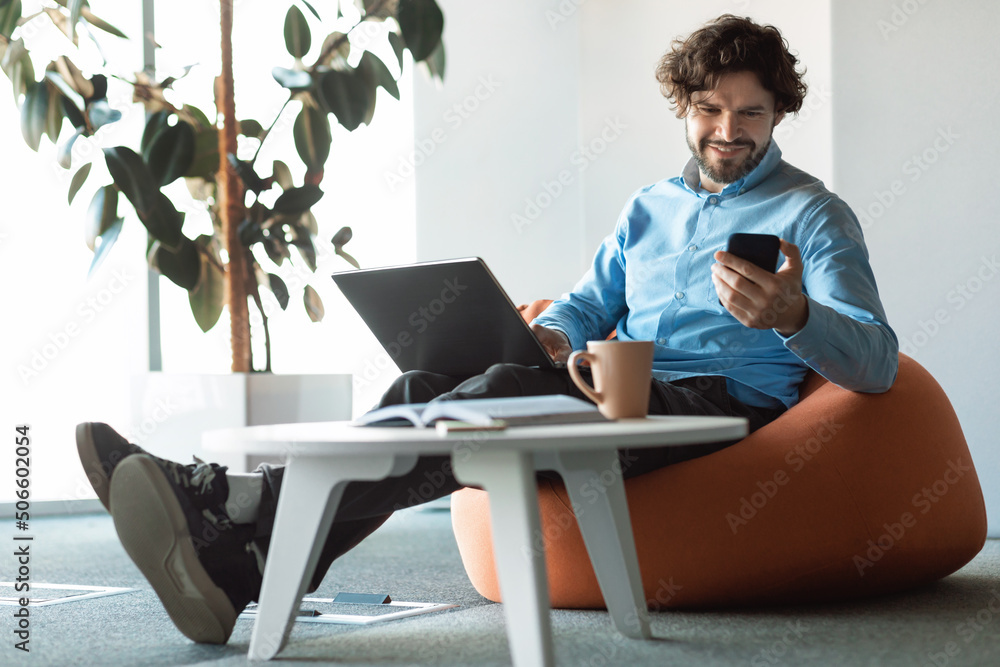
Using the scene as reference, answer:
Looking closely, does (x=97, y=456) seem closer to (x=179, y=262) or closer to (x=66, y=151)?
(x=179, y=262)

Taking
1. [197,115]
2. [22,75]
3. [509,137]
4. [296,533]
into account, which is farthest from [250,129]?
[296,533]

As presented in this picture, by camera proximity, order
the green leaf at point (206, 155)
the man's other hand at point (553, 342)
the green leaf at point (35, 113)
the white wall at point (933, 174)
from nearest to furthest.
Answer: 1. the man's other hand at point (553, 342)
2. the white wall at point (933, 174)
3. the green leaf at point (35, 113)
4. the green leaf at point (206, 155)

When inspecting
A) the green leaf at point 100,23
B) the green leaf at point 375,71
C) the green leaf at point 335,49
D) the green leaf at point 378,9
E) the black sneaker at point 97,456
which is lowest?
the black sneaker at point 97,456

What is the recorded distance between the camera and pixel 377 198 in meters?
3.54

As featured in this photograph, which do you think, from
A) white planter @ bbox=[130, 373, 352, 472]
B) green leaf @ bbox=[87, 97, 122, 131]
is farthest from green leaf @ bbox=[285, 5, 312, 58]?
white planter @ bbox=[130, 373, 352, 472]

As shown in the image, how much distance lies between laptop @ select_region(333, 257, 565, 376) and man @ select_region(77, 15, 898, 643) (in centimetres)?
5

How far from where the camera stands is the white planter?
264cm

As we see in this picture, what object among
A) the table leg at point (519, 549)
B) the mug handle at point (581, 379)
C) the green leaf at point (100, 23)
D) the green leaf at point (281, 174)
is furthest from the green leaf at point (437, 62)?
the table leg at point (519, 549)

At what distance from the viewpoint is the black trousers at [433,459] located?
1373mm

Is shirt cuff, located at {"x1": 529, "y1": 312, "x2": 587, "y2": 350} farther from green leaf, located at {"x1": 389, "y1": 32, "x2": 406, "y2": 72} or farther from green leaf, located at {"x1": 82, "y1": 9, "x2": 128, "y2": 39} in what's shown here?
green leaf, located at {"x1": 82, "y1": 9, "x2": 128, "y2": 39}

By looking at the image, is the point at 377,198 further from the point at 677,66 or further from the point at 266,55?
the point at 677,66

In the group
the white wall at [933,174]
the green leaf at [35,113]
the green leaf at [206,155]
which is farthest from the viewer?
the green leaf at [206,155]

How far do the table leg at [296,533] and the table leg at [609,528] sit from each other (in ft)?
0.88

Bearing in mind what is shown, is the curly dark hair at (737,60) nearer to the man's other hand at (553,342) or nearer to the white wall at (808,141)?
the man's other hand at (553,342)
